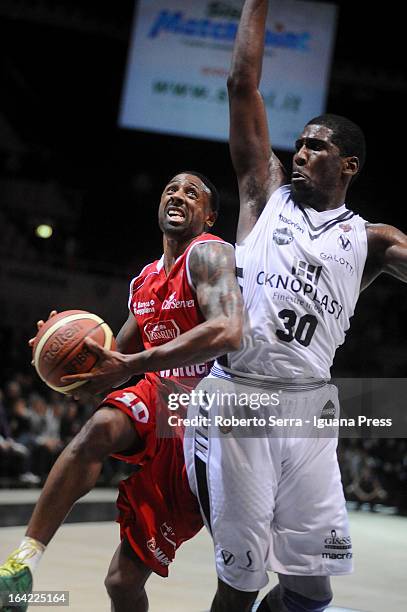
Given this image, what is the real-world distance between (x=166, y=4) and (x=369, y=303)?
774 centimetres

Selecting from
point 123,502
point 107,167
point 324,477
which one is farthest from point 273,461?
point 107,167

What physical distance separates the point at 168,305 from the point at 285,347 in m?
0.66

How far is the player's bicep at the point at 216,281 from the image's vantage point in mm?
2691

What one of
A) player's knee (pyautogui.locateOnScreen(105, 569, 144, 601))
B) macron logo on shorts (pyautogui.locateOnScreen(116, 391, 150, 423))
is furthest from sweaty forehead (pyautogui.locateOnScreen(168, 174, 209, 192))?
player's knee (pyautogui.locateOnScreen(105, 569, 144, 601))

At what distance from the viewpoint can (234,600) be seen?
2775mm

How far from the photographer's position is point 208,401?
297 cm

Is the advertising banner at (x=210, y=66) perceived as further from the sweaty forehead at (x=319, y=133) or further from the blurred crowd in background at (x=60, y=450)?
the sweaty forehead at (x=319, y=133)

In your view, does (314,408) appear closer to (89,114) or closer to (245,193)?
(245,193)

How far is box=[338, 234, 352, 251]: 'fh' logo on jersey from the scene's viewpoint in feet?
9.75

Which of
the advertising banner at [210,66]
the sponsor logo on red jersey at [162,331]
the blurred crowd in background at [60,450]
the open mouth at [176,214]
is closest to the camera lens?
the sponsor logo on red jersey at [162,331]

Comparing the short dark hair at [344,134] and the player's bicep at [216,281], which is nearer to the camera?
the player's bicep at [216,281]

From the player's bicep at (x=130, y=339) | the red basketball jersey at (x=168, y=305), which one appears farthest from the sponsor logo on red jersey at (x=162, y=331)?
the player's bicep at (x=130, y=339)

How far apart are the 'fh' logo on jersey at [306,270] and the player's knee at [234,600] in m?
1.10

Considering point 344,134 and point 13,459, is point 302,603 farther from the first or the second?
point 13,459
